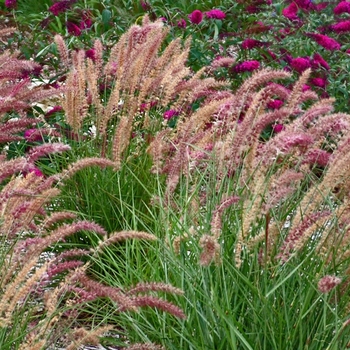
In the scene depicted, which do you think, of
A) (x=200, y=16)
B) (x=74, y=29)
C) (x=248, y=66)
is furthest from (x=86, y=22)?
(x=248, y=66)

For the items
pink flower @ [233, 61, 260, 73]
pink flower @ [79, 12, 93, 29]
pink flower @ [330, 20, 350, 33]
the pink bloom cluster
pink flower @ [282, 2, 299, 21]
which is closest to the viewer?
pink flower @ [233, 61, 260, 73]

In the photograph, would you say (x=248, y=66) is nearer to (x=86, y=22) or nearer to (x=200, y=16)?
(x=200, y=16)

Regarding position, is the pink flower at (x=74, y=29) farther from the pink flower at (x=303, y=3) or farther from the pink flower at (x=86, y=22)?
the pink flower at (x=303, y=3)

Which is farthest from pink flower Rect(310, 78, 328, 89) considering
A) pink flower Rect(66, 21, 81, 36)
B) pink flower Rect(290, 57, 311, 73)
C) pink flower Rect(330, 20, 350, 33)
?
pink flower Rect(66, 21, 81, 36)

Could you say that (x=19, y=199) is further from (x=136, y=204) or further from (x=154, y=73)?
(x=154, y=73)

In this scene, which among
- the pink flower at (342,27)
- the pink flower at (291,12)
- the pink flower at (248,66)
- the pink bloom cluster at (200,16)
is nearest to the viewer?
the pink flower at (248,66)

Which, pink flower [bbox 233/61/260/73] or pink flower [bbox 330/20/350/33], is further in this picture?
pink flower [bbox 330/20/350/33]

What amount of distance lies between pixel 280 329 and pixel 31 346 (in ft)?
2.47

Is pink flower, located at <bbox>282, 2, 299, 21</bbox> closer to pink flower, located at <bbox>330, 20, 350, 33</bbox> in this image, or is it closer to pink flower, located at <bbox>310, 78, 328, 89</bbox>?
pink flower, located at <bbox>330, 20, 350, 33</bbox>

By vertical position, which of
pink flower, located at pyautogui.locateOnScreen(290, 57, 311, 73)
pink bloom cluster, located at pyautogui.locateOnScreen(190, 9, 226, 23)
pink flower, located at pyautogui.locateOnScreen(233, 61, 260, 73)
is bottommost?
pink bloom cluster, located at pyautogui.locateOnScreen(190, 9, 226, 23)

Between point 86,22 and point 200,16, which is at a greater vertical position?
point 200,16

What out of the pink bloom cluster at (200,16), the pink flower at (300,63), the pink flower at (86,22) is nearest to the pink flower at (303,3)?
the pink bloom cluster at (200,16)

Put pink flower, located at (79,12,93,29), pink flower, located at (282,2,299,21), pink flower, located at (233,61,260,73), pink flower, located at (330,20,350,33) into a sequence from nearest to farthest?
pink flower, located at (233,61,260,73)
pink flower, located at (330,20,350,33)
pink flower, located at (282,2,299,21)
pink flower, located at (79,12,93,29)

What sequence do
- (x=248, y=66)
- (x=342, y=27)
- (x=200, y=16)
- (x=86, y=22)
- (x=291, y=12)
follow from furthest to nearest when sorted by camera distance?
(x=86, y=22), (x=291, y=12), (x=200, y=16), (x=342, y=27), (x=248, y=66)
